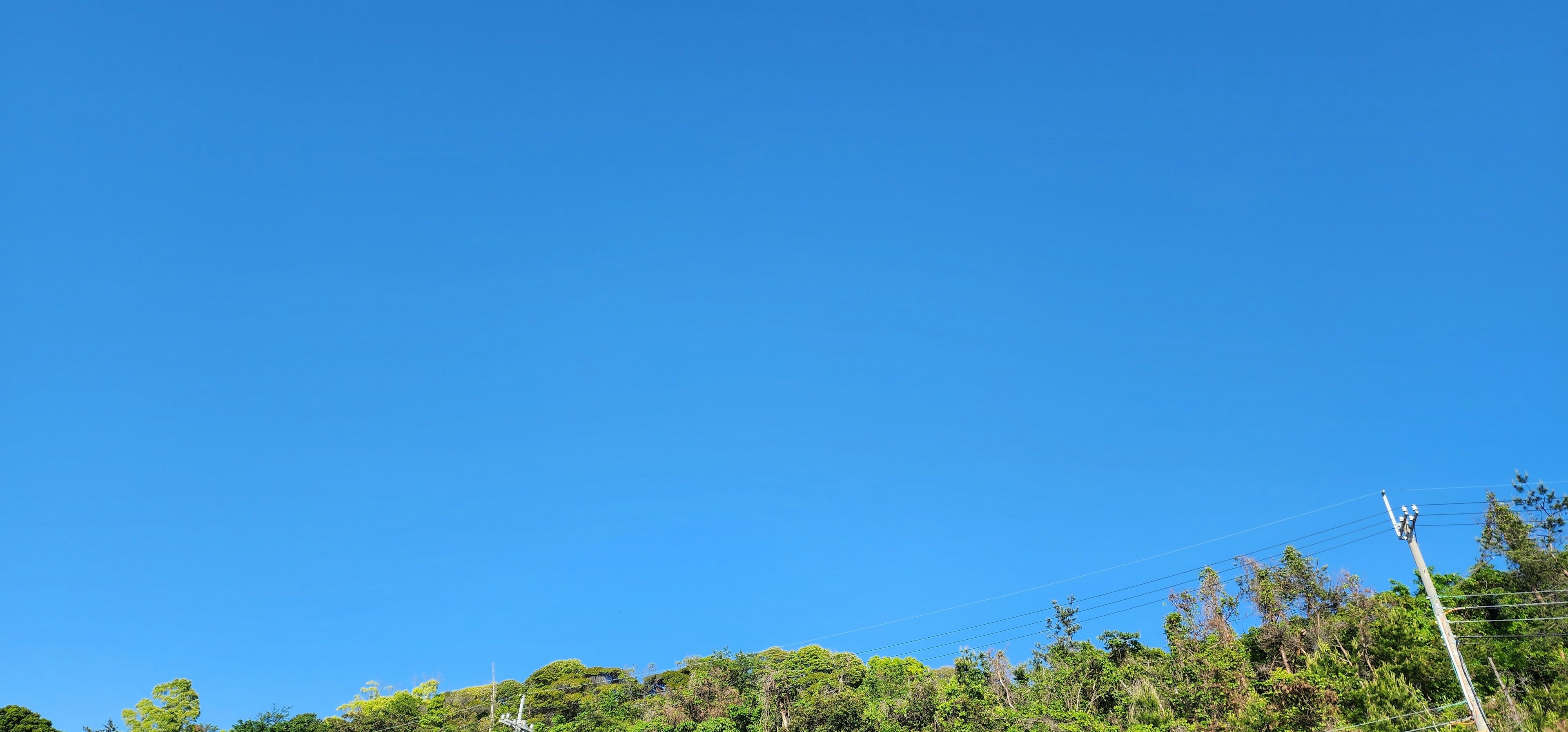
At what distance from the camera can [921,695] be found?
5603cm

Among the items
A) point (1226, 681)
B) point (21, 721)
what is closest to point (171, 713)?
point (21, 721)

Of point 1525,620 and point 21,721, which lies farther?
point 21,721

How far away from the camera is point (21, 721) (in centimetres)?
6650

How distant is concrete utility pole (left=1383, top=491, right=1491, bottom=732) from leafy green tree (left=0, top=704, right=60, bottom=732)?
271 feet

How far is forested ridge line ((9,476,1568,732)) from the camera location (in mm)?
45000

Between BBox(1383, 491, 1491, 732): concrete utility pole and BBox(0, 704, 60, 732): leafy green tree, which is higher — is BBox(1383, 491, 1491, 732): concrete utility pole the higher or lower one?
the lower one

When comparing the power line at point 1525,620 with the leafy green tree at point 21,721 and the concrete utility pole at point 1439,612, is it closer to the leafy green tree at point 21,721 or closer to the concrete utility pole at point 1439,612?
the concrete utility pole at point 1439,612

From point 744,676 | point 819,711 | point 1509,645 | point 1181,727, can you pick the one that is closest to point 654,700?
point 744,676

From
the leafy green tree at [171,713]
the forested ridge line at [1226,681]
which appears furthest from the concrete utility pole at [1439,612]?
the leafy green tree at [171,713]

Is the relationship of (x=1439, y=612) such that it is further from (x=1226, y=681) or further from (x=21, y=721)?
(x=21, y=721)

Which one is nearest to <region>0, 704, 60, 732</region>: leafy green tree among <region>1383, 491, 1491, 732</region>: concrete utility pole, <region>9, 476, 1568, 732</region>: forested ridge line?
<region>9, 476, 1568, 732</region>: forested ridge line

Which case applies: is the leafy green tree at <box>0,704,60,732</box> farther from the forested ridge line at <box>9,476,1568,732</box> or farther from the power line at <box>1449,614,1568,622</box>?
the power line at <box>1449,614,1568,622</box>

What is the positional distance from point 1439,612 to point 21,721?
84.3 m

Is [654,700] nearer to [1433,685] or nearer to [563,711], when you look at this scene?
[563,711]
